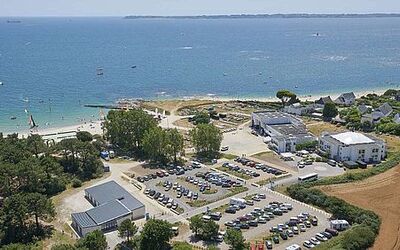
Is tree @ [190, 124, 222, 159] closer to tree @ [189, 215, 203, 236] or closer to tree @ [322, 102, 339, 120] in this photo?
tree @ [189, 215, 203, 236]

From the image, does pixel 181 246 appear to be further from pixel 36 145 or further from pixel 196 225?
pixel 36 145

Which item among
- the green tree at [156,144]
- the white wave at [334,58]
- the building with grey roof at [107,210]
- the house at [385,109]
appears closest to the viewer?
the building with grey roof at [107,210]

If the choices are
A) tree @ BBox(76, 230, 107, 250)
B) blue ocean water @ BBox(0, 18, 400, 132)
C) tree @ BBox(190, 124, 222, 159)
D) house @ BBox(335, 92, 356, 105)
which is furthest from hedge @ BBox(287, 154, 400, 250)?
blue ocean water @ BBox(0, 18, 400, 132)

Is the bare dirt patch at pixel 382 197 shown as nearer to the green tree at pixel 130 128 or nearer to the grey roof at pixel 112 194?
the grey roof at pixel 112 194

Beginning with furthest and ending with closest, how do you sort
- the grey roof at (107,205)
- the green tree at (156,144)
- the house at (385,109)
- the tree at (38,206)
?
the house at (385,109)
the green tree at (156,144)
the grey roof at (107,205)
the tree at (38,206)

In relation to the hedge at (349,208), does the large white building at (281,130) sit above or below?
above

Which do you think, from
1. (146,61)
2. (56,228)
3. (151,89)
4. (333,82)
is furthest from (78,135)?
(146,61)

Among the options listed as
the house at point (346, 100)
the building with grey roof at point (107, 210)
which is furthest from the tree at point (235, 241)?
the house at point (346, 100)

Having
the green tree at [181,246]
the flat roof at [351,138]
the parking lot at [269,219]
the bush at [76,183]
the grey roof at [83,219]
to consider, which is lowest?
the bush at [76,183]
